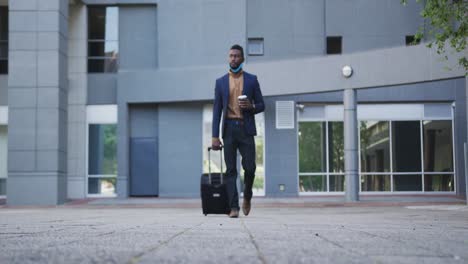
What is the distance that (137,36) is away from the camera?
1103 inches

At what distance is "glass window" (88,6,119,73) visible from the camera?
2797 centimetres

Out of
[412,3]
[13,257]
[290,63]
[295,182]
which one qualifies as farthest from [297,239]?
[412,3]

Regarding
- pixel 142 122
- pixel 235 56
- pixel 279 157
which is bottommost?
pixel 279 157

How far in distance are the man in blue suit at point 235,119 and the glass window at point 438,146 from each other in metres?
19.2

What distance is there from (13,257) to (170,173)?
77.1 ft

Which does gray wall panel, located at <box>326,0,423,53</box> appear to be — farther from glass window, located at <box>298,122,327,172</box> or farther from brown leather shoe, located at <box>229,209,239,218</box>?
brown leather shoe, located at <box>229,209,239,218</box>

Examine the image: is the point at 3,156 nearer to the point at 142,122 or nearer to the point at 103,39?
the point at 142,122

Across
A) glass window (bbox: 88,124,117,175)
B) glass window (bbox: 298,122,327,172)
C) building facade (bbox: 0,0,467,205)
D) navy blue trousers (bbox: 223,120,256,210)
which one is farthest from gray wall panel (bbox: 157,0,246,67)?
navy blue trousers (bbox: 223,120,256,210)

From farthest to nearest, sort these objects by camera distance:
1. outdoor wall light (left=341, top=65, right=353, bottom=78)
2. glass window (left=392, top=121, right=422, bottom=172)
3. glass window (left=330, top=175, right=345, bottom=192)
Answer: glass window (left=330, top=175, right=345, bottom=192), glass window (left=392, top=121, right=422, bottom=172), outdoor wall light (left=341, top=65, right=353, bottom=78)

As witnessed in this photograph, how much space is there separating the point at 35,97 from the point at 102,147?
483 centimetres

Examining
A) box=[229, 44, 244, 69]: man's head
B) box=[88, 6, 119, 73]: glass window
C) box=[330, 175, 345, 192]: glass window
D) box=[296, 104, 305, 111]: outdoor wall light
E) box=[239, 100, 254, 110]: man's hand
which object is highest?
box=[88, 6, 119, 73]: glass window

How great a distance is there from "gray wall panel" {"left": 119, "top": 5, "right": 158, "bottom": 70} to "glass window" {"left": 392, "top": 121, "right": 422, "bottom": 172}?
9.32 meters

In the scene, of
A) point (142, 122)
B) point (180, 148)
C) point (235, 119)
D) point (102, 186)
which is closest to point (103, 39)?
point (142, 122)

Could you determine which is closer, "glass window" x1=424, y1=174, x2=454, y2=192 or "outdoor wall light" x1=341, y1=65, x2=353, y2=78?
"outdoor wall light" x1=341, y1=65, x2=353, y2=78
